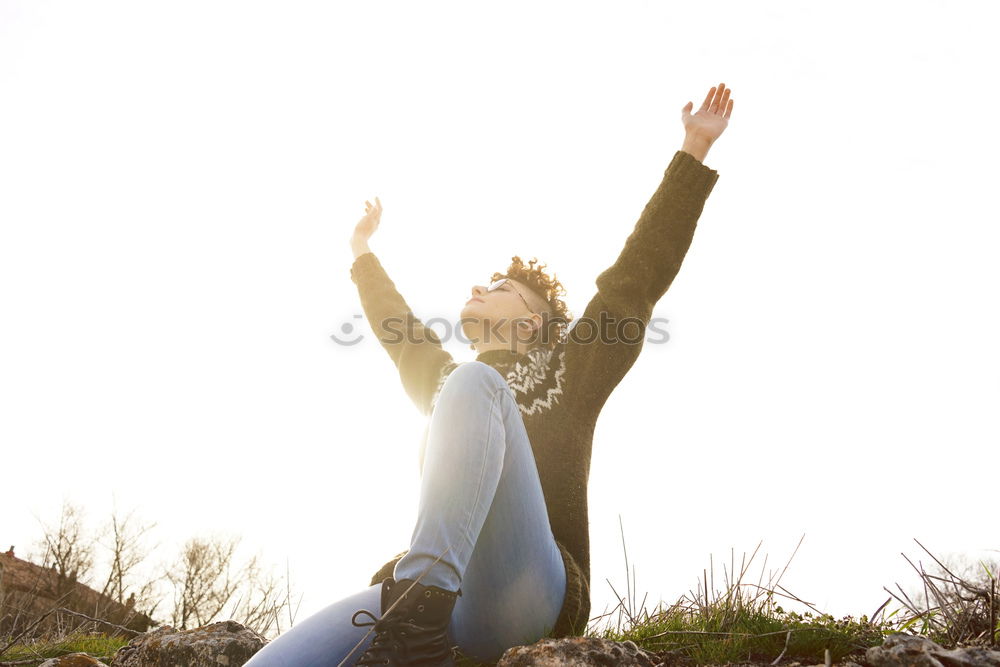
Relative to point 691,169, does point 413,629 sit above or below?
below

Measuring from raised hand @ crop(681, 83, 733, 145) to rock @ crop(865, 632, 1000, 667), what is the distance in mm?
2256

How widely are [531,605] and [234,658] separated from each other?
1.29 meters

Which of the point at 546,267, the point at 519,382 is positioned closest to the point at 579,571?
the point at 519,382

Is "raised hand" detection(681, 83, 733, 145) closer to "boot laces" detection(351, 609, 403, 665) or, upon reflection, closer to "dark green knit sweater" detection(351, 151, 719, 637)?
"dark green knit sweater" detection(351, 151, 719, 637)

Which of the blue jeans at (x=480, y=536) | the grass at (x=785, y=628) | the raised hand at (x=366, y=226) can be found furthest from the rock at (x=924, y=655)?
the raised hand at (x=366, y=226)

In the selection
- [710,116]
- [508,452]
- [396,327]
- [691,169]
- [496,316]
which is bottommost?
[508,452]

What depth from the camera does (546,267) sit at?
135 inches

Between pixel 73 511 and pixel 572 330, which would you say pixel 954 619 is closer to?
pixel 572 330

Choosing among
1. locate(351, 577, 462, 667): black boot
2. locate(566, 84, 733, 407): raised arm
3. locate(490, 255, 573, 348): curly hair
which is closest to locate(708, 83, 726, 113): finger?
locate(566, 84, 733, 407): raised arm

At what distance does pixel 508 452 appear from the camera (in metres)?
1.94

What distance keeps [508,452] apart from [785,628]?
935 mm

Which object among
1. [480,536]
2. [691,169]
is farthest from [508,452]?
[691,169]

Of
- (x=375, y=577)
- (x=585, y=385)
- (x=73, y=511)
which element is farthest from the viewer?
(x=73, y=511)

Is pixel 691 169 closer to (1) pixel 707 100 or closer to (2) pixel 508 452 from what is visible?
(1) pixel 707 100
